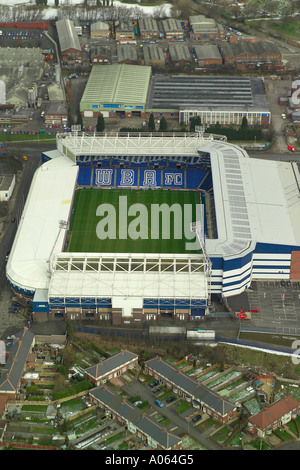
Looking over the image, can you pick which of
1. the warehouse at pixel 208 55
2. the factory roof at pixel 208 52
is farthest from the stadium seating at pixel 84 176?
the factory roof at pixel 208 52

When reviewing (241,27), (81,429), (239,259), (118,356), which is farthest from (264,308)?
(241,27)

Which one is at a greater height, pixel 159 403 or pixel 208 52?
pixel 208 52

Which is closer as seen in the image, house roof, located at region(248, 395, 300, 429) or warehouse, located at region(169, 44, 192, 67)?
house roof, located at region(248, 395, 300, 429)

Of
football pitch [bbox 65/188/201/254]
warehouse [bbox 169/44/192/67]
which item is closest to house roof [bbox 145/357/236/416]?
football pitch [bbox 65/188/201/254]

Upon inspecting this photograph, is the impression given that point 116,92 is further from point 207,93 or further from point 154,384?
point 154,384

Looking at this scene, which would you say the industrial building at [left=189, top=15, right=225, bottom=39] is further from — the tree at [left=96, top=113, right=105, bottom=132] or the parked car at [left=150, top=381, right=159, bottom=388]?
the parked car at [left=150, top=381, right=159, bottom=388]

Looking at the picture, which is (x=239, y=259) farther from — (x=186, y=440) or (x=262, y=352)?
(x=186, y=440)

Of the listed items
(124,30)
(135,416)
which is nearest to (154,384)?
(135,416)
